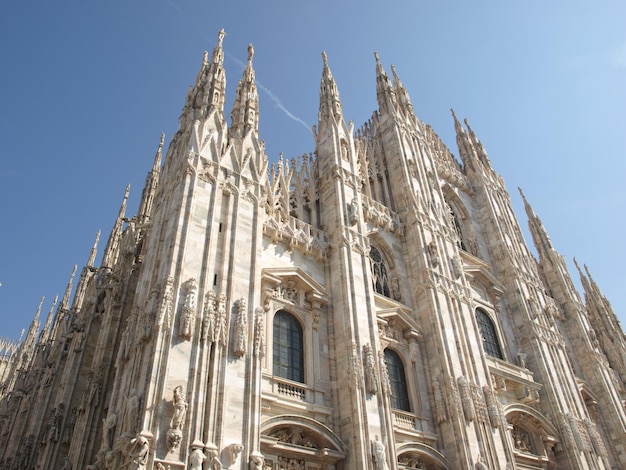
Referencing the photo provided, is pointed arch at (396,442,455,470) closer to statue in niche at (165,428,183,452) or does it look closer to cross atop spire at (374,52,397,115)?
statue in niche at (165,428,183,452)

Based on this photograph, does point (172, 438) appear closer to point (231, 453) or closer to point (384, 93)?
point (231, 453)

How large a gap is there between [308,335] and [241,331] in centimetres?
390

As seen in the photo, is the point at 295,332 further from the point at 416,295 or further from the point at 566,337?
the point at 566,337

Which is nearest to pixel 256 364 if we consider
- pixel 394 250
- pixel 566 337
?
pixel 394 250

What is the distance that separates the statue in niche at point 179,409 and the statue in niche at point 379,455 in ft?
19.6

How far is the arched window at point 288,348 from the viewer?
16.2 m

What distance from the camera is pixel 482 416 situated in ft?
61.2

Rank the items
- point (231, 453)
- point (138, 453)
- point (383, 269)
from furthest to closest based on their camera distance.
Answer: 1. point (383, 269)
2. point (231, 453)
3. point (138, 453)

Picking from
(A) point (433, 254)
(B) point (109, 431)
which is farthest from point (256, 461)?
(A) point (433, 254)

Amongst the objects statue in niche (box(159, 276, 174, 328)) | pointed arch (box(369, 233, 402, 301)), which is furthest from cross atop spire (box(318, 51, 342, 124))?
statue in niche (box(159, 276, 174, 328))

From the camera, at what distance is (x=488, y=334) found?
82.1ft

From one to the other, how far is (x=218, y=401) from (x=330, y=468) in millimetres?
4441

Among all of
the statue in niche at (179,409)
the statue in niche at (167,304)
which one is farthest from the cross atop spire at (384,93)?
the statue in niche at (179,409)

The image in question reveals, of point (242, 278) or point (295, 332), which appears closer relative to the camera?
point (242, 278)
